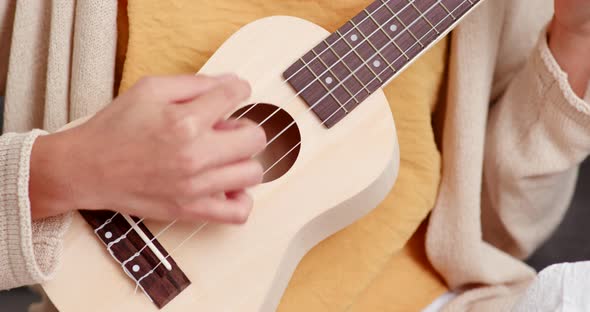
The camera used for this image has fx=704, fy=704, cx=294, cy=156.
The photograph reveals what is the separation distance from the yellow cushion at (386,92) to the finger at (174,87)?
0.18m

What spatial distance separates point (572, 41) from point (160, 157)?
0.45 meters

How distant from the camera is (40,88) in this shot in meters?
0.86

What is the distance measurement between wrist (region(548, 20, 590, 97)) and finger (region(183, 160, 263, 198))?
37 centimetres

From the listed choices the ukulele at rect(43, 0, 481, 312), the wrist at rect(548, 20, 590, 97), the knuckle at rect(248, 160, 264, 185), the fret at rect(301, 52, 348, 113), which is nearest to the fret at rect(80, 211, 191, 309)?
the ukulele at rect(43, 0, 481, 312)

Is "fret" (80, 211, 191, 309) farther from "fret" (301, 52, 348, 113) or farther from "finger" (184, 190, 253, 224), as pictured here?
"fret" (301, 52, 348, 113)

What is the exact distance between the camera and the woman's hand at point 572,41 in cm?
71

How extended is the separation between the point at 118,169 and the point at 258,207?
0.45 feet

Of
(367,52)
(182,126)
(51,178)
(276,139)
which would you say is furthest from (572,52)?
(51,178)

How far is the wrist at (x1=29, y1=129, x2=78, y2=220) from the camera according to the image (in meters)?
0.62

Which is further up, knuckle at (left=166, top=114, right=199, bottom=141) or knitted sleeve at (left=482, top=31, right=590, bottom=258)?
knuckle at (left=166, top=114, right=199, bottom=141)

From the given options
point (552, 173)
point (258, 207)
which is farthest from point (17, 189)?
point (552, 173)

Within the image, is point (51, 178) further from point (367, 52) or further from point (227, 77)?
point (367, 52)

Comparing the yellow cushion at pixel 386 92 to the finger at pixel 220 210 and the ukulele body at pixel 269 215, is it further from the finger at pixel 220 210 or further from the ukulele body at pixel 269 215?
the finger at pixel 220 210

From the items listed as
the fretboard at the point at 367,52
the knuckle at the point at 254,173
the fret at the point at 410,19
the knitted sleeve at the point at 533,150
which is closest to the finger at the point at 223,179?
the knuckle at the point at 254,173
